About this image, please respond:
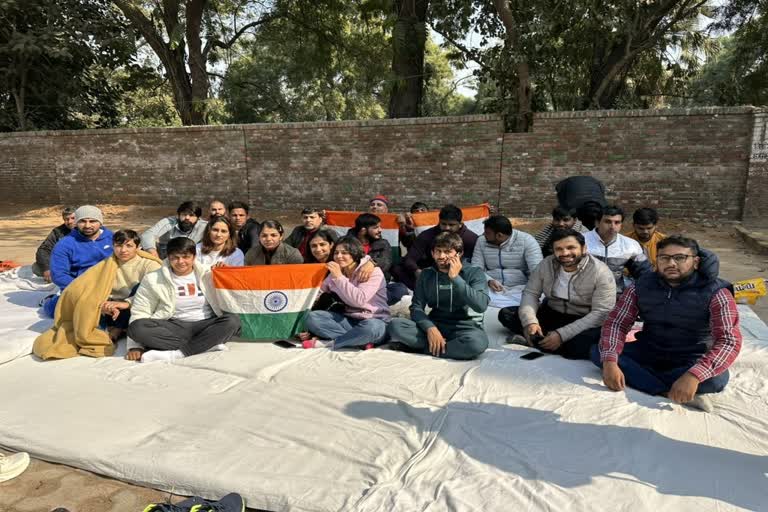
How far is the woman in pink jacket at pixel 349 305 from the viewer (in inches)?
159

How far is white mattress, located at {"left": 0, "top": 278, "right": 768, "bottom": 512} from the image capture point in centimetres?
225

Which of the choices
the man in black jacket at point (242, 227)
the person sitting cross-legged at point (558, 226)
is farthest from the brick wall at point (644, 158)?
the man in black jacket at point (242, 227)

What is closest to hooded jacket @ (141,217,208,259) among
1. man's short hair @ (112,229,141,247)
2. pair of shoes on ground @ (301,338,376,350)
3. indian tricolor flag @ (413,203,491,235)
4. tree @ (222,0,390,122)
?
man's short hair @ (112,229,141,247)

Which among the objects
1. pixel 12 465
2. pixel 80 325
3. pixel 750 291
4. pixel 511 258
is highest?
pixel 511 258

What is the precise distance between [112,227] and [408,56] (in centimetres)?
802

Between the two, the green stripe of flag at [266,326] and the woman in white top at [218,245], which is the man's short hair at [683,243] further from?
the woman in white top at [218,245]

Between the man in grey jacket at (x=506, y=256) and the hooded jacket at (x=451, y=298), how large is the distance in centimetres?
136

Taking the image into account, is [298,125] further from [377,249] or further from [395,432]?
[395,432]

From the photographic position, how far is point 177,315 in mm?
4055

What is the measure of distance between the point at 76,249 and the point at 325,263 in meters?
2.49

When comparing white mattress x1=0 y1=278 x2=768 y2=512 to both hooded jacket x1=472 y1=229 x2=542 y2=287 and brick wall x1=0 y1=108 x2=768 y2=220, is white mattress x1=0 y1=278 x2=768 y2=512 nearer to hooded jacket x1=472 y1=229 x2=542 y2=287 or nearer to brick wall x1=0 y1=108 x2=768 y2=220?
hooded jacket x1=472 y1=229 x2=542 y2=287

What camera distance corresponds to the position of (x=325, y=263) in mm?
4387

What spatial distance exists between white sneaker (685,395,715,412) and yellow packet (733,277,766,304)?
8.20ft

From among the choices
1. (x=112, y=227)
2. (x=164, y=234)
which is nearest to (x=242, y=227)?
(x=164, y=234)
